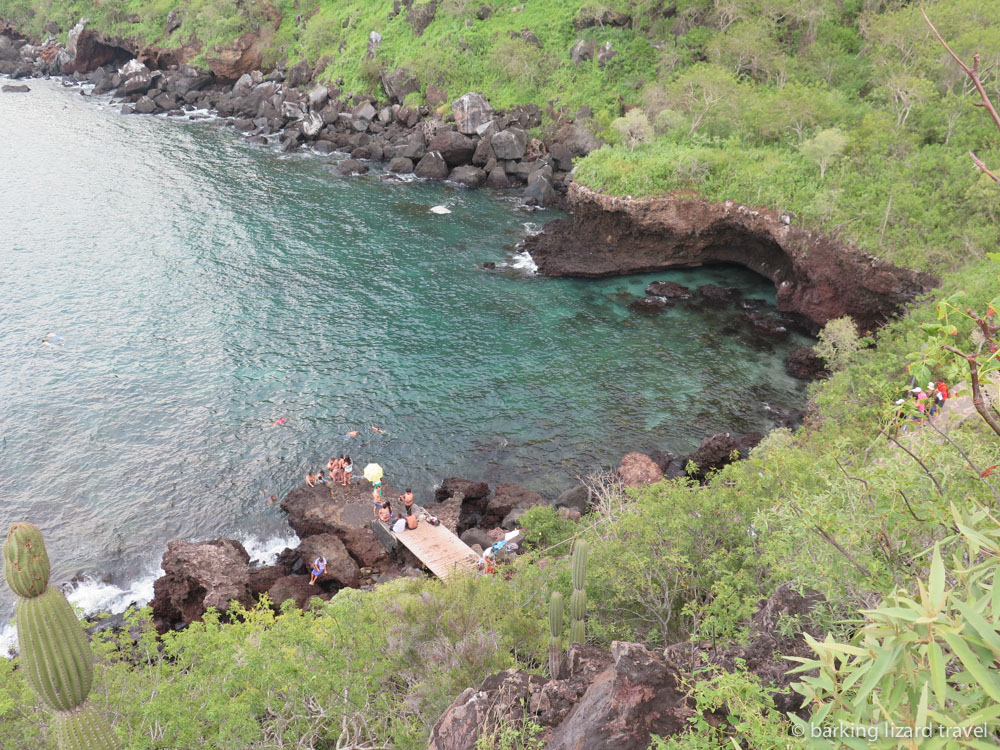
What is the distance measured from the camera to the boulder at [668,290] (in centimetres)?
4231

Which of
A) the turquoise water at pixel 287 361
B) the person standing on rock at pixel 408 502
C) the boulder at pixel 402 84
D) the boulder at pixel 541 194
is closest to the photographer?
the person standing on rock at pixel 408 502

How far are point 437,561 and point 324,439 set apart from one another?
29.8 feet

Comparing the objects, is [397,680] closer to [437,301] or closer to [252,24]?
[437,301]

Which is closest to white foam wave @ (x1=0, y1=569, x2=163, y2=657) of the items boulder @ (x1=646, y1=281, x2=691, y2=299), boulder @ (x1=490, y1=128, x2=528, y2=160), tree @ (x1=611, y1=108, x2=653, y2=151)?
boulder @ (x1=646, y1=281, x2=691, y2=299)

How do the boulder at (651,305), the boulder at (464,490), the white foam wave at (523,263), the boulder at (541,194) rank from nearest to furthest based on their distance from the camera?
the boulder at (464,490), the boulder at (651,305), the white foam wave at (523,263), the boulder at (541,194)

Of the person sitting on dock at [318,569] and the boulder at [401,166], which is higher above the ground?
the boulder at [401,166]

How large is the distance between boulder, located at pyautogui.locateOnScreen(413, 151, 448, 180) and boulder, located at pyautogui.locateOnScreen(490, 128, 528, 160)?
5.14 meters

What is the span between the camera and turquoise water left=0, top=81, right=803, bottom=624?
27656 millimetres

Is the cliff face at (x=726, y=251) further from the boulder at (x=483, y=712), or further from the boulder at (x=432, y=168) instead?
the boulder at (x=483, y=712)

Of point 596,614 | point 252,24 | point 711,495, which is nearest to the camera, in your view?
point 596,614

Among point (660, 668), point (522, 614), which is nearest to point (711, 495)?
point (522, 614)

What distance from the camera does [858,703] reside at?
11.4 ft

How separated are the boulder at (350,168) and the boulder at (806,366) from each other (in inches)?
1685

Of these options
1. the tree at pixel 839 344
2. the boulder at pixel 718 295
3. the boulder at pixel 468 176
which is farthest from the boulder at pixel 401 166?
the tree at pixel 839 344
